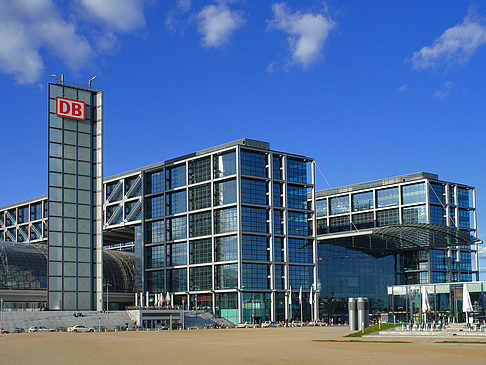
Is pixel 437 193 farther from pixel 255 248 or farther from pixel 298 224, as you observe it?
pixel 255 248

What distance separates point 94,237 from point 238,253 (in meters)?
28.4

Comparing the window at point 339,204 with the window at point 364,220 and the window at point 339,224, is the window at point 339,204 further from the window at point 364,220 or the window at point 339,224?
the window at point 364,220

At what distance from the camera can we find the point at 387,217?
17900 cm

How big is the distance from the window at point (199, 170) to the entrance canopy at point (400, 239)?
101 ft

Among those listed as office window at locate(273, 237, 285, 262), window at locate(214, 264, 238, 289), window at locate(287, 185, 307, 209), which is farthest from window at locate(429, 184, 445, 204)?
window at locate(214, 264, 238, 289)

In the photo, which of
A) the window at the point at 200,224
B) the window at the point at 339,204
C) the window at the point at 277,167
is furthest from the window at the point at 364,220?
the window at the point at 200,224

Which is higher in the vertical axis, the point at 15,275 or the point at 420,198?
the point at 420,198

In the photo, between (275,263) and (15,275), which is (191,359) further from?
(15,275)

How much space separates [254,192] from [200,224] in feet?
48.4

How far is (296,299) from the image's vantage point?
139500 millimetres

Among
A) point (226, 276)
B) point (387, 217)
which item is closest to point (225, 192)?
point (226, 276)

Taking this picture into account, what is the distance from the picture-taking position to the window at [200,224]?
142m

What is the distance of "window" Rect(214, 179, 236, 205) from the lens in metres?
137

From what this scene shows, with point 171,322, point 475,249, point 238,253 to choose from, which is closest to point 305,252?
point 238,253
